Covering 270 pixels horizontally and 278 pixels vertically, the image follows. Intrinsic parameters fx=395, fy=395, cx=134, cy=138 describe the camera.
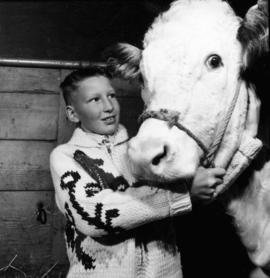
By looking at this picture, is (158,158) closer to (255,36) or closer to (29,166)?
(255,36)

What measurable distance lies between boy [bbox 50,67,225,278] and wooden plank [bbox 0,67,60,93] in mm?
535

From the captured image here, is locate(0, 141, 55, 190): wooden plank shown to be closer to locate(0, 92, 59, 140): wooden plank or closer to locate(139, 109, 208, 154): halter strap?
locate(0, 92, 59, 140): wooden plank

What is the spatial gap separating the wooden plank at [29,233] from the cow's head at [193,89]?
3.68 feet

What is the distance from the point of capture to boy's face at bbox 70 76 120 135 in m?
1.58

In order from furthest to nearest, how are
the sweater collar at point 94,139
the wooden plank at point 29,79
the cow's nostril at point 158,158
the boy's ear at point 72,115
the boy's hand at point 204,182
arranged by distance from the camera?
the wooden plank at point 29,79, the boy's ear at point 72,115, the sweater collar at point 94,139, the boy's hand at point 204,182, the cow's nostril at point 158,158

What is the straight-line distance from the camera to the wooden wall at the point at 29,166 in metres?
2.16

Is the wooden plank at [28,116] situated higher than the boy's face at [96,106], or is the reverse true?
the boy's face at [96,106]

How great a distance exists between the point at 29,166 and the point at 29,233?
0.38 metres

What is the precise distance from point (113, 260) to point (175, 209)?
0.31m

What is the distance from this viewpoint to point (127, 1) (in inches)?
103

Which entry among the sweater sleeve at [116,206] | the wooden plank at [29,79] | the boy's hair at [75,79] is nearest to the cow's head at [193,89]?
the sweater sleeve at [116,206]

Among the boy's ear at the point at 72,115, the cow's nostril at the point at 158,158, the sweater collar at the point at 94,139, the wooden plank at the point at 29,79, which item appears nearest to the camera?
the cow's nostril at the point at 158,158

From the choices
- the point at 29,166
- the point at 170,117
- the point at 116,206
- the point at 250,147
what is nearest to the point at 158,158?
the point at 170,117

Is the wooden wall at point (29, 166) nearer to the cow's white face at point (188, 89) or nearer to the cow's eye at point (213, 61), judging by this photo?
the cow's white face at point (188, 89)
